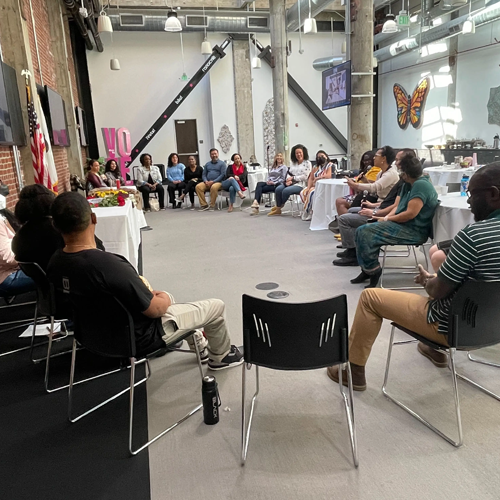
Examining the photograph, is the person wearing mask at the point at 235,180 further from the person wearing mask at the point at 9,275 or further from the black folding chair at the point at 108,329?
the black folding chair at the point at 108,329

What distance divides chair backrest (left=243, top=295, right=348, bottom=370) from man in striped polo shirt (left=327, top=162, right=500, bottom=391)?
44 centimetres

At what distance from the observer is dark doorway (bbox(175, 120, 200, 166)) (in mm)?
12383

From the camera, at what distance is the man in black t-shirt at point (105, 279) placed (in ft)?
5.64

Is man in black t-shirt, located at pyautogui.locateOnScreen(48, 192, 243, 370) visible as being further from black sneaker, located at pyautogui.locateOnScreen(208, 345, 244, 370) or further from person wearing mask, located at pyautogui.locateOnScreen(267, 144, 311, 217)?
person wearing mask, located at pyautogui.locateOnScreen(267, 144, 311, 217)

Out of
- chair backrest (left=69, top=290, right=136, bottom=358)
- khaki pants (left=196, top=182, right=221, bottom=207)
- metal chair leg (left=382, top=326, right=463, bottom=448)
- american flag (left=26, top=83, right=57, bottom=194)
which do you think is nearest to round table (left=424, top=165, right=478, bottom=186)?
khaki pants (left=196, top=182, right=221, bottom=207)

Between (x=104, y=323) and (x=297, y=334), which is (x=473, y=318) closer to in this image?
(x=297, y=334)

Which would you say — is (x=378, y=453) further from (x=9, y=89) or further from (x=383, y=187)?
(x=9, y=89)

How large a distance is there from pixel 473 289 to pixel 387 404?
753mm

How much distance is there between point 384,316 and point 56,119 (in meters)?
6.27

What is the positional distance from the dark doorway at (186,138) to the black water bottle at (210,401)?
11.1 meters

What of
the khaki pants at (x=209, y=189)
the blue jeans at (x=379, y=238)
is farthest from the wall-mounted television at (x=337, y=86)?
the blue jeans at (x=379, y=238)

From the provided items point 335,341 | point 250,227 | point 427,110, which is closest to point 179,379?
point 335,341

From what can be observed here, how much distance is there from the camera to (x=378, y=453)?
1.73 meters

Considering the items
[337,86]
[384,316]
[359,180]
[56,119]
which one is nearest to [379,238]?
[384,316]
